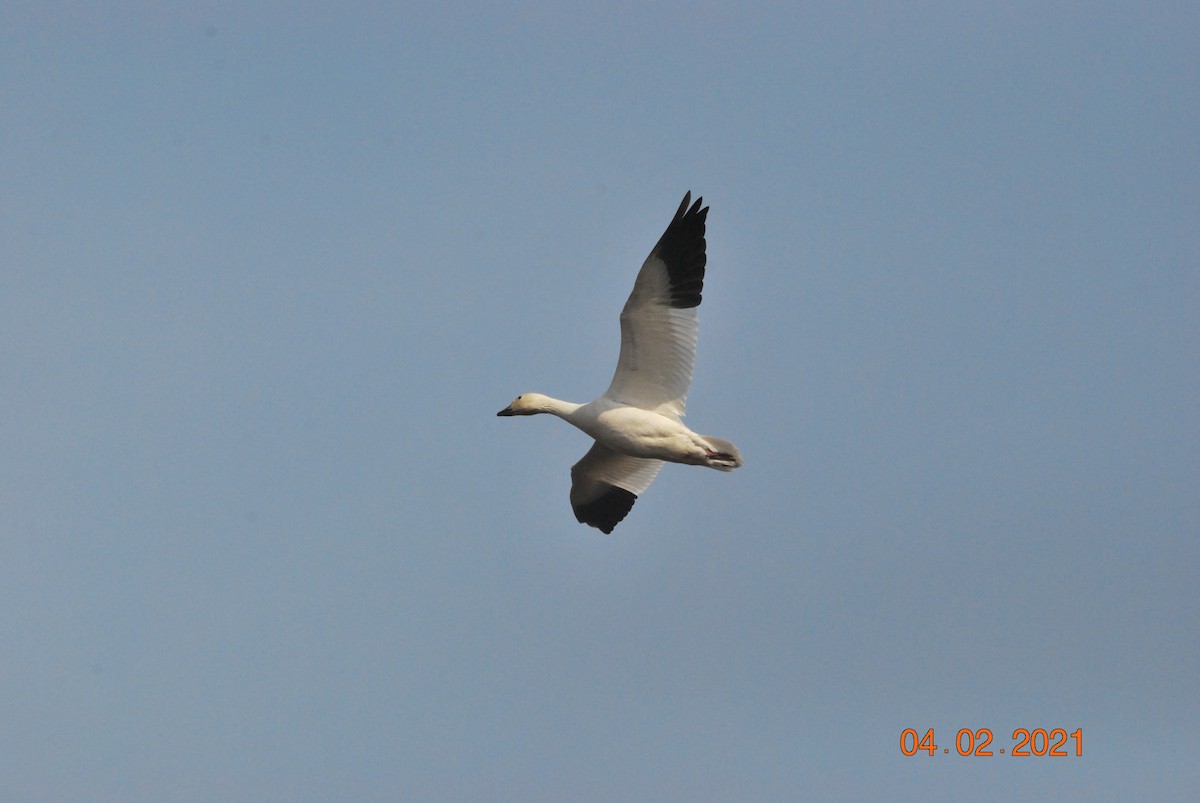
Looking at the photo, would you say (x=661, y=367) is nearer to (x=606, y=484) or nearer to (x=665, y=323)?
(x=665, y=323)

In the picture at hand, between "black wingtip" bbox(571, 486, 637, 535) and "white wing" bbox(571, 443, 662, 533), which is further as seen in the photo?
"black wingtip" bbox(571, 486, 637, 535)

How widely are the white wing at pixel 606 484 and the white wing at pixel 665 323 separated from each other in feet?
7.95

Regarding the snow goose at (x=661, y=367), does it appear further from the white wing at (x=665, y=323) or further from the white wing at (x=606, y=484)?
the white wing at (x=606, y=484)

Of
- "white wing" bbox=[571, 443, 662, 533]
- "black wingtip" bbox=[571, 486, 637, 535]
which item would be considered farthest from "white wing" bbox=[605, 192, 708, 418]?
"black wingtip" bbox=[571, 486, 637, 535]

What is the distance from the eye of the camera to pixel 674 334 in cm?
2378

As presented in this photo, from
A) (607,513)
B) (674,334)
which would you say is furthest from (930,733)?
(674,334)

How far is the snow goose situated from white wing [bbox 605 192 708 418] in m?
0.01

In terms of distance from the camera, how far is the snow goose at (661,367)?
923 inches

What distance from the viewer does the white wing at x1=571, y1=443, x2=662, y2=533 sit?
87.8 ft

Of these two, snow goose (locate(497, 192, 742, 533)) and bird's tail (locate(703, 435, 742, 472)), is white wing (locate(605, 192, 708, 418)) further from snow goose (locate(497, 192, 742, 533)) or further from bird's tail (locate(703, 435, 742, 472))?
bird's tail (locate(703, 435, 742, 472))

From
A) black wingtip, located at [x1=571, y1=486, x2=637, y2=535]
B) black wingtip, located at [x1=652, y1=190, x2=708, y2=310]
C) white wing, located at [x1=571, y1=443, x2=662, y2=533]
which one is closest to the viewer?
black wingtip, located at [x1=652, y1=190, x2=708, y2=310]

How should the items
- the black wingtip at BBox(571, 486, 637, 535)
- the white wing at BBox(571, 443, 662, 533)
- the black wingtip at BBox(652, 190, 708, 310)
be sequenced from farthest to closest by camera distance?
the black wingtip at BBox(571, 486, 637, 535), the white wing at BBox(571, 443, 662, 533), the black wingtip at BBox(652, 190, 708, 310)

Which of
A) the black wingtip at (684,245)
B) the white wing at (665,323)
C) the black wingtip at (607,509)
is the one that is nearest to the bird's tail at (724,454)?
the white wing at (665,323)

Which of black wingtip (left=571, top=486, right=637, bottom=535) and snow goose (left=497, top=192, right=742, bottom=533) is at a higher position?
snow goose (left=497, top=192, right=742, bottom=533)
